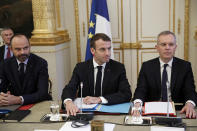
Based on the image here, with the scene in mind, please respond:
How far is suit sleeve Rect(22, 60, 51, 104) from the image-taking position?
2.40m

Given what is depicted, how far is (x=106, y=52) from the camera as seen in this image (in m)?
2.48

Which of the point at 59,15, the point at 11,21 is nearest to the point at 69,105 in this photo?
the point at 59,15

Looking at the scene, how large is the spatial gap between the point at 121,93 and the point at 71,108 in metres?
0.56

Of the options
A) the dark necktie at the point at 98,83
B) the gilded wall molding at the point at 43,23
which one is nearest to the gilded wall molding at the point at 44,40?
the gilded wall molding at the point at 43,23

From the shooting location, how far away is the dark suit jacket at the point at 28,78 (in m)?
2.60

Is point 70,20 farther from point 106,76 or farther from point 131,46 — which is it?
point 106,76

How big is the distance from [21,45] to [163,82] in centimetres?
146

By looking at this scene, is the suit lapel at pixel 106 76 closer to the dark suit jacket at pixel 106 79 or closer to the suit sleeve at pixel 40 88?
the dark suit jacket at pixel 106 79

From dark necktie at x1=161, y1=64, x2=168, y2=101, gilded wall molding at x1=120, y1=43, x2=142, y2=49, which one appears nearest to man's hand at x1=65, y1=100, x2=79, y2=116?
dark necktie at x1=161, y1=64, x2=168, y2=101

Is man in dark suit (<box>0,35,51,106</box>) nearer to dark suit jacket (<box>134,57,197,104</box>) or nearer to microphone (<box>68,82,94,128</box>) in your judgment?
microphone (<box>68,82,94,128</box>)

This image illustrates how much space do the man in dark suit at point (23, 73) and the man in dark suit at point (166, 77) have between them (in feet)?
3.23

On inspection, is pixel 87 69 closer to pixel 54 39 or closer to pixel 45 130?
pixel 45 130

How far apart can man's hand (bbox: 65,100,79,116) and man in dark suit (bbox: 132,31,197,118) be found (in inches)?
24.7

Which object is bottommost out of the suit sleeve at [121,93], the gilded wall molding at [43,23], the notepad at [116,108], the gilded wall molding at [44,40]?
the notepad at [116,108]
